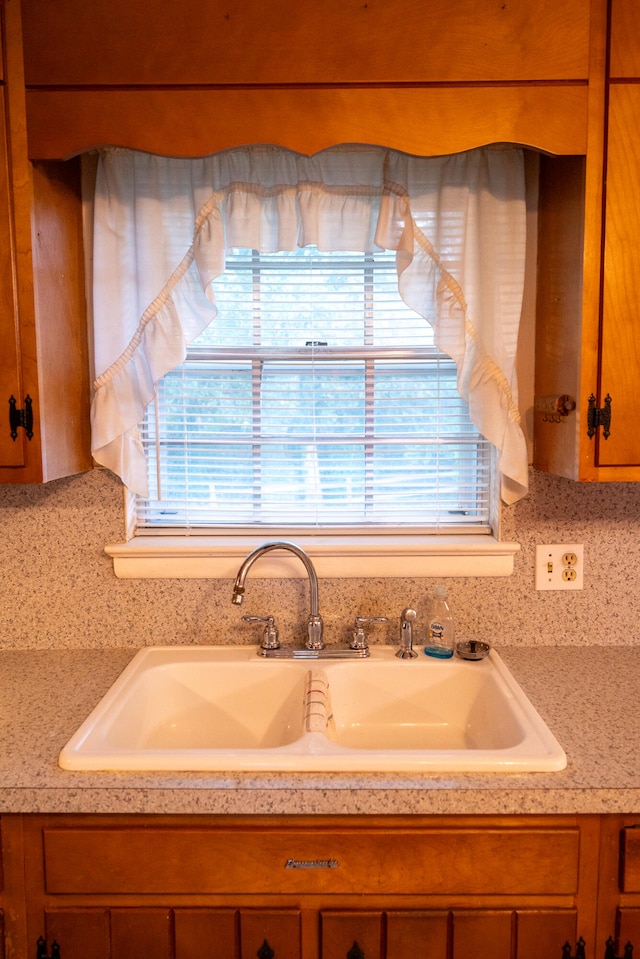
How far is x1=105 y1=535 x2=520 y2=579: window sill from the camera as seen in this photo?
71.2 inches

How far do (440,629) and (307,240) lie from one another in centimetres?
95

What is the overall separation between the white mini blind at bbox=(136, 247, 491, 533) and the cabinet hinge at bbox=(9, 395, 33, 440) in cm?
40

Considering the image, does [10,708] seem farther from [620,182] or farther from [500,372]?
[620,182]

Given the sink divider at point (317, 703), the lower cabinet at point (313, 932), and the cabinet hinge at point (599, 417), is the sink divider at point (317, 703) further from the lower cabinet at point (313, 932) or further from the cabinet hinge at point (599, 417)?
the cabinet hinge at point (599, 417)

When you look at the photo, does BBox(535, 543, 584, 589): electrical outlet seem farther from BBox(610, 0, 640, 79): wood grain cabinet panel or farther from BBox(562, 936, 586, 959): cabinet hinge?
BBox(610, 0, 640, 79): wood grain cabinet panel

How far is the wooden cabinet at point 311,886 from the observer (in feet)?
4.07

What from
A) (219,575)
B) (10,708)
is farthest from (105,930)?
(219,575)

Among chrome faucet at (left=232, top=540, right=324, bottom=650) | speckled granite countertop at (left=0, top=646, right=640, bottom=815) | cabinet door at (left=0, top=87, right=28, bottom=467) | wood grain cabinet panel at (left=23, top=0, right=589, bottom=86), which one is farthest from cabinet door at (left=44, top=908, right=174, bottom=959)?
wood grain cabinet panel at (left=23, top=0, right=589, bottom=86)

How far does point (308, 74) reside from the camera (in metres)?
1.45

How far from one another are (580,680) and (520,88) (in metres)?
1.22

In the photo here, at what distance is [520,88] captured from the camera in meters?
1.45

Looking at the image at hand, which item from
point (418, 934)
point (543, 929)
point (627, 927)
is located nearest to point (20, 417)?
point (418, 934)

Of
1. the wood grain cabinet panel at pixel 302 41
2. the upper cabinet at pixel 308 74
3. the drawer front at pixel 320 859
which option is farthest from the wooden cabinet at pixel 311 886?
the wood grain cabinet panel at pixel 302 41

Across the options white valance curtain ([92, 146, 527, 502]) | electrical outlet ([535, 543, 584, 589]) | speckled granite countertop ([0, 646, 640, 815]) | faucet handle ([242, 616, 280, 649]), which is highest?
white valance curtain ([92, 146, 527, 502])
